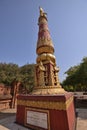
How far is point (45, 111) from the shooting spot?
6.38m

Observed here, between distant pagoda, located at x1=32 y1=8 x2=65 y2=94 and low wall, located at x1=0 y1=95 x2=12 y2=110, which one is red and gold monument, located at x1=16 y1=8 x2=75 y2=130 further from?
low wall, located at x1=0 y1=95 x2=12 y2=110

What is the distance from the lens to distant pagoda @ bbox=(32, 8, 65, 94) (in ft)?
26.3

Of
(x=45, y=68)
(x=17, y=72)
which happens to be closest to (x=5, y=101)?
(x=45, y=68)

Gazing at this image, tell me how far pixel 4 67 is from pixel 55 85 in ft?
79.4

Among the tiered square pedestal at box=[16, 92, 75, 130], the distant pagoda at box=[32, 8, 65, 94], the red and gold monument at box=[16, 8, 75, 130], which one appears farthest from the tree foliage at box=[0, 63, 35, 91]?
the tiered square pedestal at box=[16, 92, 75, 130]

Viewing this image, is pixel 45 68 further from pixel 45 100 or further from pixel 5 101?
pixel 5 101

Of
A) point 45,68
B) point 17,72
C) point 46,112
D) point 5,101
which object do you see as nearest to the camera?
point 46,112

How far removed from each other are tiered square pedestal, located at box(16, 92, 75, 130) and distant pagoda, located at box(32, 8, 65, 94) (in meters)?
1.00

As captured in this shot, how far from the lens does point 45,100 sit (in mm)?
6531

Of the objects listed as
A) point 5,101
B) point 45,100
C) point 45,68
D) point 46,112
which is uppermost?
point 45,68

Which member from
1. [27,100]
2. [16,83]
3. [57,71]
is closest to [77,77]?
[16,83]

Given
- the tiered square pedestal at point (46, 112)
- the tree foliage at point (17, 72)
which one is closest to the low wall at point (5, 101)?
the tiered square pedestal at point (46, 112)

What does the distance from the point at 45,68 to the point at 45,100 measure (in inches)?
112

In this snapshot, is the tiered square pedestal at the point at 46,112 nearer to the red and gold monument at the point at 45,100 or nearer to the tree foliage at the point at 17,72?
the red and gold monument at the point at 45,100
